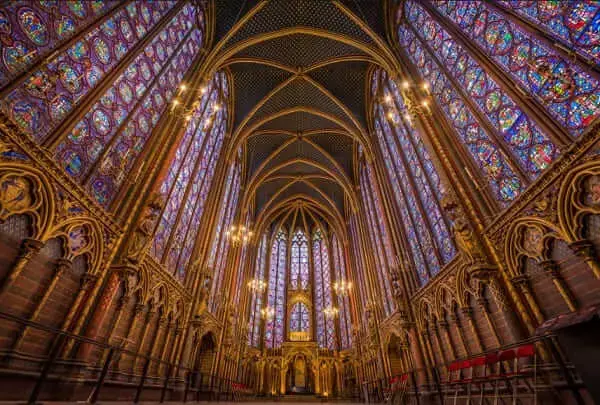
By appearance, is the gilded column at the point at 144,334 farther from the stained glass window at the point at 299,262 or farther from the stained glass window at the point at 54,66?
the stained glass window at the point at 299,262

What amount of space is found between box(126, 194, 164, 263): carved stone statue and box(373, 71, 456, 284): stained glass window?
9.39m

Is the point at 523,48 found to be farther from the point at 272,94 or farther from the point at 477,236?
the point at 272,94

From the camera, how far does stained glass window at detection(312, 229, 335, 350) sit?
87.4 feet

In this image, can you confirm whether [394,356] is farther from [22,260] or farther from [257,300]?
[22,260]

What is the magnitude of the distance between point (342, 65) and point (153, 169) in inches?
565

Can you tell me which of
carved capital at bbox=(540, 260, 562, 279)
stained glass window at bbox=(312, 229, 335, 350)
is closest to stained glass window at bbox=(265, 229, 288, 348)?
stained glass window at bbox=(312, 229, 335, 350)

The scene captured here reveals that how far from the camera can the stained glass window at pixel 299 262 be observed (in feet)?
99.1

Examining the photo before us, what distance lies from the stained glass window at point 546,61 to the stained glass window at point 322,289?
2417 centimetres

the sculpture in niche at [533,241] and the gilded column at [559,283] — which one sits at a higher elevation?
the sculpture in niche at [533,241]

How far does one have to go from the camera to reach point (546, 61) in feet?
23.7

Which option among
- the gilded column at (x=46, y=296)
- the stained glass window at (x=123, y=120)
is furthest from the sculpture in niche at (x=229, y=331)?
the gilded column at (x=46, y=296)

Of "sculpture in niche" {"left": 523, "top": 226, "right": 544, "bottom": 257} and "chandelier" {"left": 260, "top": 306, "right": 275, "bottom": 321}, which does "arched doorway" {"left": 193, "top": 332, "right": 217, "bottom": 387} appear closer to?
"chandelier" {"left": 260, "top": 306, "right": 275, "bottom": 321}

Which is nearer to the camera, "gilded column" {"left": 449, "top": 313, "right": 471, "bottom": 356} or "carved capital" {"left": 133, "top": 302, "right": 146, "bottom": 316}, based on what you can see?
"gilded column" {"left": 449, "top": 313, "right": 471, "bottom": 356}

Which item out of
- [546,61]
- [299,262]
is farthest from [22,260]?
[299,262]
